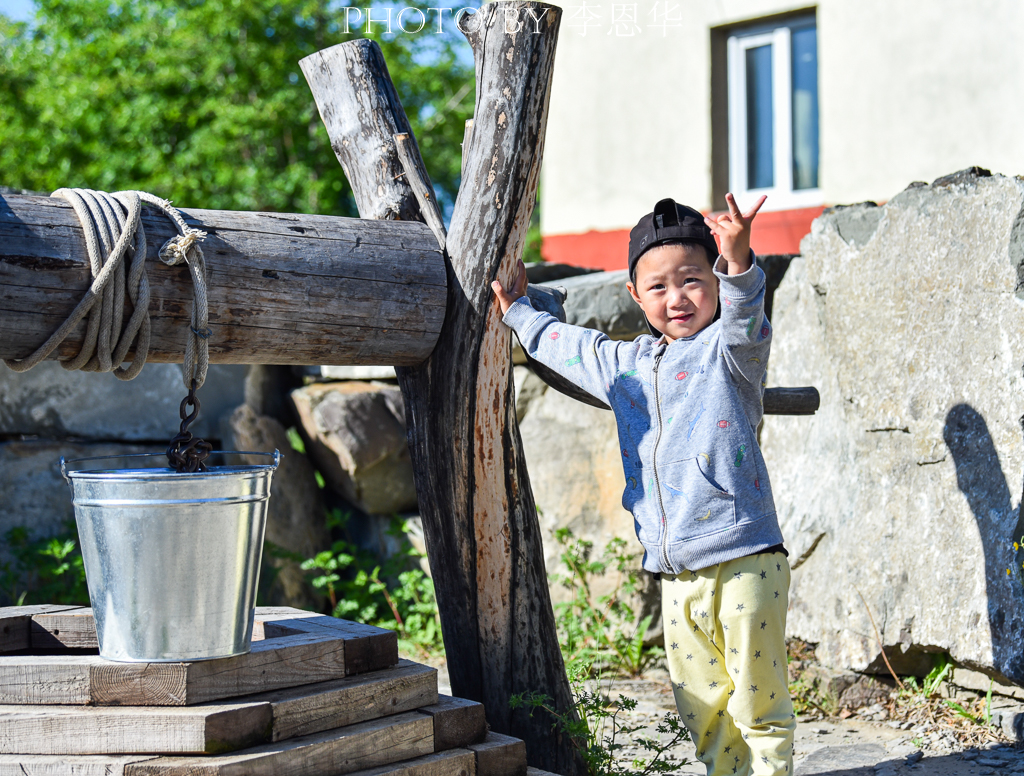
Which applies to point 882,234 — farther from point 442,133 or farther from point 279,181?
point 442,133

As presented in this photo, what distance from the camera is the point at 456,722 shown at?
2.19m

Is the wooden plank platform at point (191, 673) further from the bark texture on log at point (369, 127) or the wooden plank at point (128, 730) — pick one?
the bark texture on log at point (369, 127)

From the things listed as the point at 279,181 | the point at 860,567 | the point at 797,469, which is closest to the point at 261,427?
the point at 797,469

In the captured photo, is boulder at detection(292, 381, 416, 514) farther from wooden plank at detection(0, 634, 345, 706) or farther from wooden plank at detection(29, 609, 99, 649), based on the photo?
wooden plank at detection(0, 634, 345, 706)

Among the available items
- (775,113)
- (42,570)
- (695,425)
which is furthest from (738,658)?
→ (775,113)

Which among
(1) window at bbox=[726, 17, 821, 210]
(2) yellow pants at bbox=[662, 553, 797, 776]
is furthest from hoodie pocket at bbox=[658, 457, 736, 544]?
(1) window at bbox=[726, 17, 821, 210]

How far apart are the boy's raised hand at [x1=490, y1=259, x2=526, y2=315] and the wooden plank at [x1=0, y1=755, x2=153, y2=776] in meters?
1.27

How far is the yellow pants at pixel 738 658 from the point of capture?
7.51 feet

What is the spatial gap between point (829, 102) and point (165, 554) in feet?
17.0

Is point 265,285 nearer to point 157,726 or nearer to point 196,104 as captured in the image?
point 157,726

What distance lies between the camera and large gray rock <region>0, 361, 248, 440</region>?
4.86 meters

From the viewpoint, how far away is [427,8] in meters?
13.0

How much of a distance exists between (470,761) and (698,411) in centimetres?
96

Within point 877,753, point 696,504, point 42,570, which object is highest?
point 696,504
